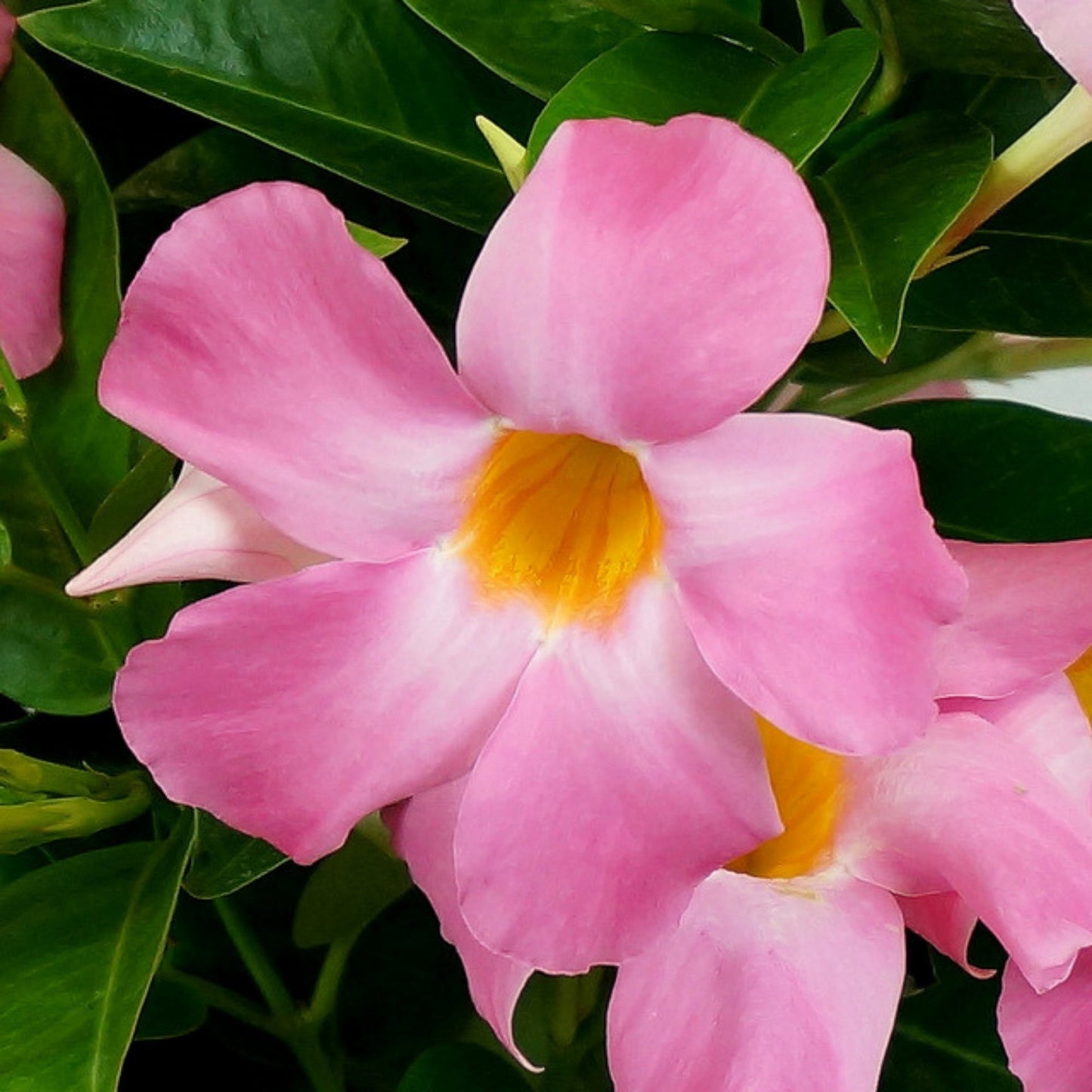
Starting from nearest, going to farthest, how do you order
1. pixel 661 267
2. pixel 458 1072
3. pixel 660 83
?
pixel 661 267 < pixel 660 83 < pixel 458 1072

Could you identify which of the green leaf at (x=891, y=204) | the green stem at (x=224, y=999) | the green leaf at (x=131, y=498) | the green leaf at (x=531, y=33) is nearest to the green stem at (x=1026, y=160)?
the green leaf at (x=891, y=204)

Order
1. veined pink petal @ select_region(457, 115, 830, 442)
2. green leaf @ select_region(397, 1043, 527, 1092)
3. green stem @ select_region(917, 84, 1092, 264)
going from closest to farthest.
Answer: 1. veined pink petal @ select_region(457, 115, 830, 442)
2. green stem @ select_region(917, 84, 1092, 264)
3. green leaf @ select_region(397, 1043, 527, 1092)

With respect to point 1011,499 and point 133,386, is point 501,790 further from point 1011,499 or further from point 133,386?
point 1011,499

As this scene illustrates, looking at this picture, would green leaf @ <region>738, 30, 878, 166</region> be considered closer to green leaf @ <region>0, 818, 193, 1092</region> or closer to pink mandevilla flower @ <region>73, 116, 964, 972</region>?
pink mandevilla flower @ <region>73, 116, 964, 972</region>

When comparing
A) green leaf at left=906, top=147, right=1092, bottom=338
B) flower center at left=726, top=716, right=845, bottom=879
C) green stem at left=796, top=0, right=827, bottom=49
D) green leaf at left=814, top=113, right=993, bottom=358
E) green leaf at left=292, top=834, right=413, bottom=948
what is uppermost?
green stem at left=796, top=0, right=827, bottom=49

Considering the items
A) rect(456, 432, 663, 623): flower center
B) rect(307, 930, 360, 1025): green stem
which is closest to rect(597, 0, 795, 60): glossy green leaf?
rect(456, 432, 663, 623): flower center

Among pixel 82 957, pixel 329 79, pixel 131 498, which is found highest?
pixel 329 79

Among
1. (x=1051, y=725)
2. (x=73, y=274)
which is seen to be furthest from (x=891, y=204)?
(x=73, y=274)

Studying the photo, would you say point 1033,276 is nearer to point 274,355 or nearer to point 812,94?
point 812,94

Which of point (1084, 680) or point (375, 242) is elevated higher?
point (375, 242)
